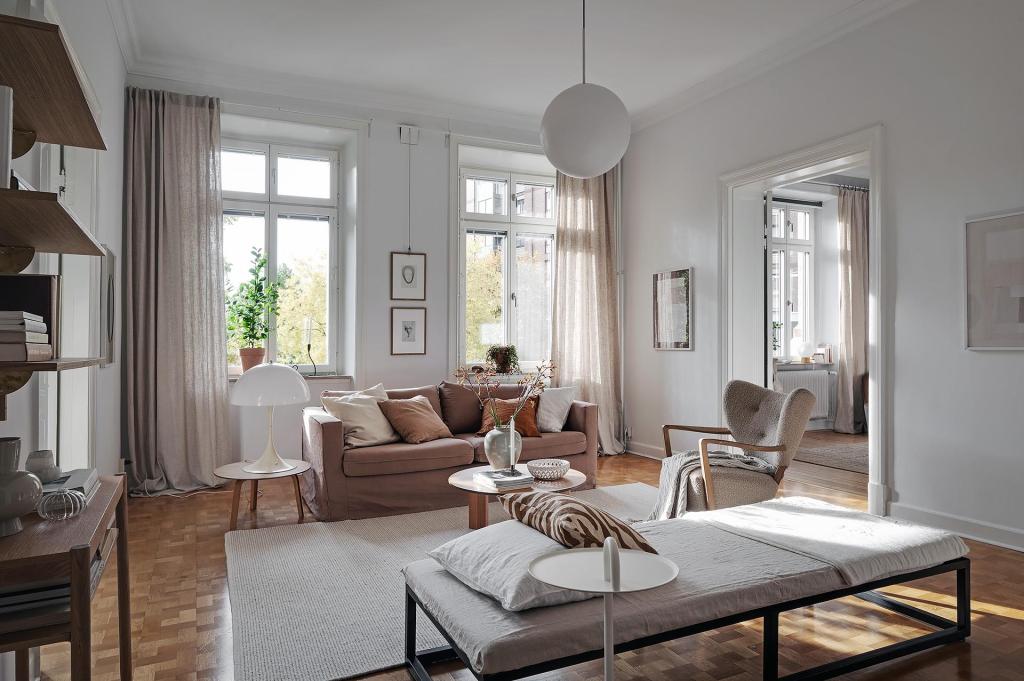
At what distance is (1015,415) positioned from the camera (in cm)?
357

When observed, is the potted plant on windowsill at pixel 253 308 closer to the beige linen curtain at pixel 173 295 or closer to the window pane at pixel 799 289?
the beige linen curtain at pixel 173 295

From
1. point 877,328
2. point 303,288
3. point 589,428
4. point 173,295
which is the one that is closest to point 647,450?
point 589,428

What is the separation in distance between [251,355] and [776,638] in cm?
439

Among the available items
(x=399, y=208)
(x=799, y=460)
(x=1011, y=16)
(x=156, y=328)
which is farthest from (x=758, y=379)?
(x=156, y=328)

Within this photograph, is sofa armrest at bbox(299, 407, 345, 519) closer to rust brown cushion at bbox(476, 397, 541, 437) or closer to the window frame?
rust brown cushion at bbox(476, 397, 541, 437)

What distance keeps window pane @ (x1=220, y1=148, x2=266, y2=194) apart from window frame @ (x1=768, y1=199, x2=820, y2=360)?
19.4ft

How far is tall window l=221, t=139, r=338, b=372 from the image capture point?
18.8ft

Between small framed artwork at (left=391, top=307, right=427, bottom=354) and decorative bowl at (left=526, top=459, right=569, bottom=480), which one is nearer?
decorative bowl at (left=526, top=459, right=569, bottom=480)

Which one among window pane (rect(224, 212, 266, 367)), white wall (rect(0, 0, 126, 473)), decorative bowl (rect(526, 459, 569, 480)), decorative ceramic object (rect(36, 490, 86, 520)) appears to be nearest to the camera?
decorative ceramic object (rect(36, 490, 86, 520))

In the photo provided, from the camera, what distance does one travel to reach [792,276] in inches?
333

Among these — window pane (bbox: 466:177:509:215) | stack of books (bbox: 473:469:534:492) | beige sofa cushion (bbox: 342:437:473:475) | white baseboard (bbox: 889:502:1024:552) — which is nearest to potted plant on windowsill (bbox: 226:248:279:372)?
beige sofa cushion (bbox: 342:437:473:475)

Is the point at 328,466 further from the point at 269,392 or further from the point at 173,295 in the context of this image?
the point at 173,295

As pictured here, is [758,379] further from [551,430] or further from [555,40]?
[555,40]

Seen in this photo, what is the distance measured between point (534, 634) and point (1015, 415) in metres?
3.20
